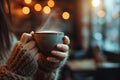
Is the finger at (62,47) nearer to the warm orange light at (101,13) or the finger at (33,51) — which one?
the finger at (33,51)

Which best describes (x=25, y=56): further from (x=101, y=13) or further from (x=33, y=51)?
(x=101, y=13)

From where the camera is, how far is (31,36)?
1089mm

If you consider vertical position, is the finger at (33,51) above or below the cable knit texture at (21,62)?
above

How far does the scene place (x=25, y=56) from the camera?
3.53 feet

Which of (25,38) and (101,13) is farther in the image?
(101,13)

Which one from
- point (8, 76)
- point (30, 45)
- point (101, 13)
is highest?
point (30, 45)

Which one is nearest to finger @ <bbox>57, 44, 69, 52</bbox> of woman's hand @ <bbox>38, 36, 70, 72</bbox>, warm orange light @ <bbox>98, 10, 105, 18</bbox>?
woman's hand @ <bbox>38, 36, 70, 72</bbox>

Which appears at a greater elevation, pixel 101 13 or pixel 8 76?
pixel 8 76

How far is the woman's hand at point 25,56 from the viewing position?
→ 1.08m

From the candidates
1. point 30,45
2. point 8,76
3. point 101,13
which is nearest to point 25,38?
point 30,45

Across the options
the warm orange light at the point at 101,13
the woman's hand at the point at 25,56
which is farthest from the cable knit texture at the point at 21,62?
the warm orange light at the point at 101,13

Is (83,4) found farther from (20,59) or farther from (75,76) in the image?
(20,59)

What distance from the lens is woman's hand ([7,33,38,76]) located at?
108cm

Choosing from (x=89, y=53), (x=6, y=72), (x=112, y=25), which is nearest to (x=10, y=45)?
(x=6, y=72)
